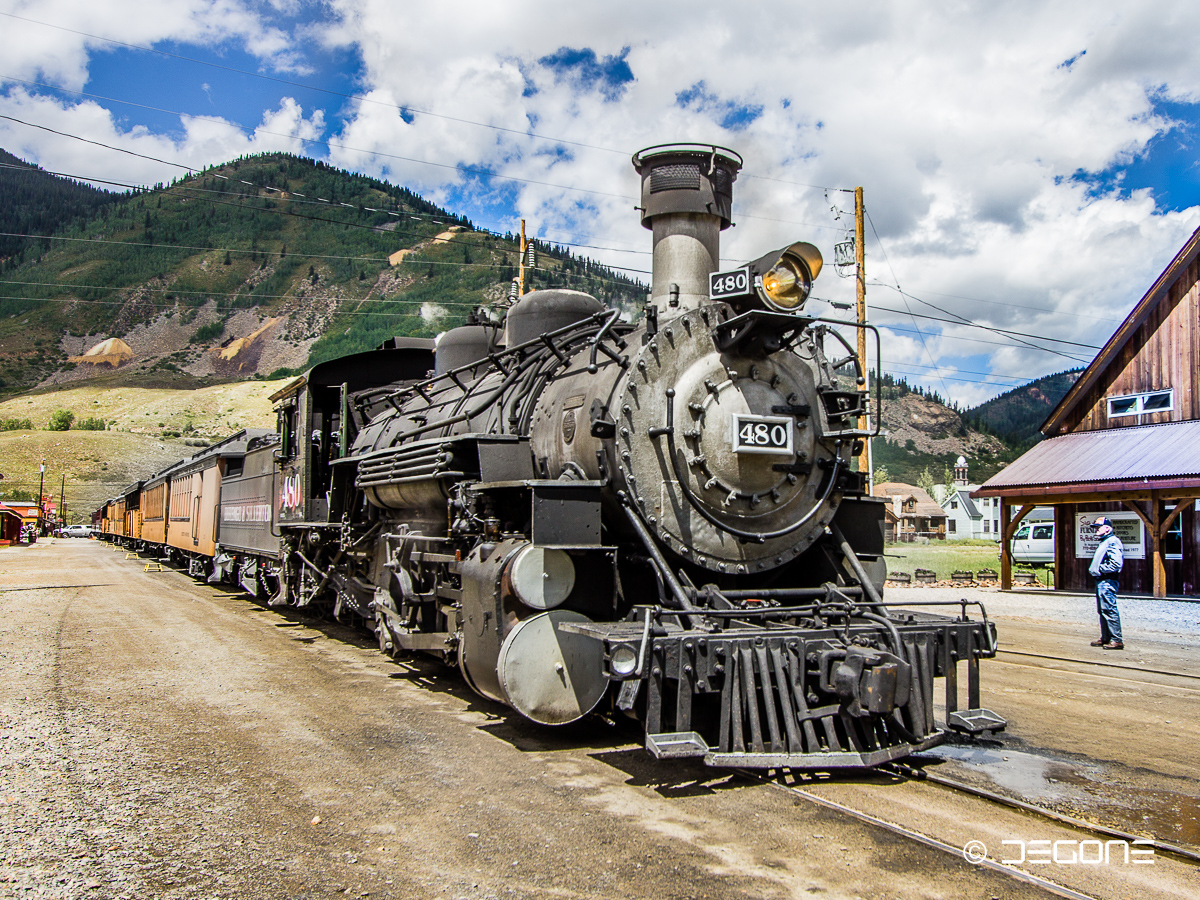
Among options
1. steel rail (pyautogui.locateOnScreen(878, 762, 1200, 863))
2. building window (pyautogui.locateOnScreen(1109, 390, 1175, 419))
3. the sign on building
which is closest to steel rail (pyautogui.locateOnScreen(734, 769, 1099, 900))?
steel rail (pyautogui.locateOnScreen(878, 762, 1200, 863))

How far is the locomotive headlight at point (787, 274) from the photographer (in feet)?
18.3

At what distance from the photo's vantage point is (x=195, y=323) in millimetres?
159000

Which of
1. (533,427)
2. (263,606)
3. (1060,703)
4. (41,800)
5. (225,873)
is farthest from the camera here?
(263,606)

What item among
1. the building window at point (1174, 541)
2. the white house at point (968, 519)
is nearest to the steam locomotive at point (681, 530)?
the building window at point (1174, 541)

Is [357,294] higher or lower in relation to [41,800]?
higher

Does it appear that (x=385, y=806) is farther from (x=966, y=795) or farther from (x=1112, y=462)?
(x=1112, y=462)

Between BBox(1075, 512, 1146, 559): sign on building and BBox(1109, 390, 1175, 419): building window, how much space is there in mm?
2204

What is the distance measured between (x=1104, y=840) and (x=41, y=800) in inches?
206

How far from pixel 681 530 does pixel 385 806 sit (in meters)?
2.41

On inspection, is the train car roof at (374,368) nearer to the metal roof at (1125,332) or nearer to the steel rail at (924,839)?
the steel rail at (924,839)

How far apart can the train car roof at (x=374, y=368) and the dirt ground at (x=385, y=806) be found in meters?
4.14

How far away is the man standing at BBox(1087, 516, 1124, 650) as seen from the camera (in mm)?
10367

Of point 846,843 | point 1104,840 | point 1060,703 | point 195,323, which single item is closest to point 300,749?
point 846,843

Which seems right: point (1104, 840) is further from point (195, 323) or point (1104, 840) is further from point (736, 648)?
point (195, 323)
